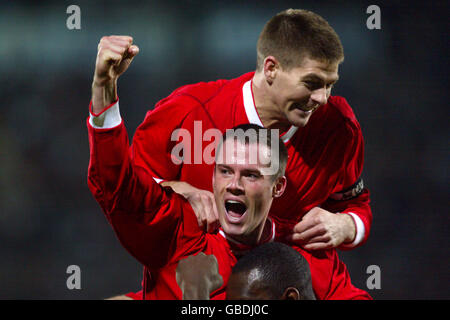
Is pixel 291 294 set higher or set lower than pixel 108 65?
lower

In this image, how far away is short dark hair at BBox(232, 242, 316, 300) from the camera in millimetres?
1438

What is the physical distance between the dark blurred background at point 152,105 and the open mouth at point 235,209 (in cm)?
105

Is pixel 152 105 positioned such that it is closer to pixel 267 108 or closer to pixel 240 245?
pixel 267 108

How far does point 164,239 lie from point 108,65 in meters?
0.49

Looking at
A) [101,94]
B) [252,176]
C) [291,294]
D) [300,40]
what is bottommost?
[291,294]

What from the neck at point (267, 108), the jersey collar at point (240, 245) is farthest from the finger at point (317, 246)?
the neck at point (267, 108)

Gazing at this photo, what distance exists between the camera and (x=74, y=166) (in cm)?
303

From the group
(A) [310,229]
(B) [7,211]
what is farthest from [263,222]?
(B) [7,211]

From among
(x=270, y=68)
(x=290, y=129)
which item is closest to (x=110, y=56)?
(x=270, y=68)

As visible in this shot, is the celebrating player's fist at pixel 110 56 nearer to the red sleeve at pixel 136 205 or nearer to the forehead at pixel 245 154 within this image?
the red sleeve at pixel 136 205

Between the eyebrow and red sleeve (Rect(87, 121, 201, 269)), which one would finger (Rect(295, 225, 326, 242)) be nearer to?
red sleeve (Rect(87, 121, 201, 269))

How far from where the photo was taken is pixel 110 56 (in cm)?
129

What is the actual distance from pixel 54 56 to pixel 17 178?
0.61 metres

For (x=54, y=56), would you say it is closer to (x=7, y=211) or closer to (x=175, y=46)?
(x=175, y=46)
